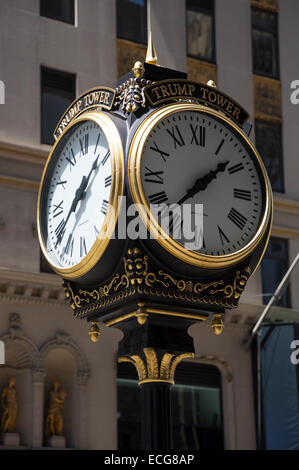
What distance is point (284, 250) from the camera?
25.6m

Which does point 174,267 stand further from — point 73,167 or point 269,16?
point 269,16

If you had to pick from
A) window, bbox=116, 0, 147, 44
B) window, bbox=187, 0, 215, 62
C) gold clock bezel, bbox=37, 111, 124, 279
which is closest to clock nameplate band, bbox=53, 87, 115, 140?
gold clock bezel, bbox=37, 111, 124, 279

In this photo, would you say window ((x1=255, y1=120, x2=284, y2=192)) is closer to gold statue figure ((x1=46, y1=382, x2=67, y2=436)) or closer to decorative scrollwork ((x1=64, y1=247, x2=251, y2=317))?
gold statue figure ((x1=46, y1=382, x2=67, y2=436))

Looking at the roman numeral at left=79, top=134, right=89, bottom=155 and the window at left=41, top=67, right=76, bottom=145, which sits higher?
the window at left=41, top=67, right=76, bottom=145

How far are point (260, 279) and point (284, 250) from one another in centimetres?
121

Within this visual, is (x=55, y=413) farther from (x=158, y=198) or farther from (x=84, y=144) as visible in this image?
(x=158, y=198)

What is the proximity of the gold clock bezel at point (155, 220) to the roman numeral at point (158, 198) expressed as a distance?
8cm

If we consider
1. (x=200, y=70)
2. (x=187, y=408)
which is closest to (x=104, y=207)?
(x=187, y=408)

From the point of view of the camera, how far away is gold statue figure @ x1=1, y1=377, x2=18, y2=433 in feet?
69.2

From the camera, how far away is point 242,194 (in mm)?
4824

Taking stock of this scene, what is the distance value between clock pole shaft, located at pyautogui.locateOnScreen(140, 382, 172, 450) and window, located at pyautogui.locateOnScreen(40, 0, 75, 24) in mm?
19751

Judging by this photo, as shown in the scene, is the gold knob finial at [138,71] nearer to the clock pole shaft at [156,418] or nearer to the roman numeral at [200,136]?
the roman numeral at [200,136]

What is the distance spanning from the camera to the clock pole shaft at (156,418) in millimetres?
4367

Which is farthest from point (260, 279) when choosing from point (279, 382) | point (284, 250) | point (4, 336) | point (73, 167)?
point (73, 167)
